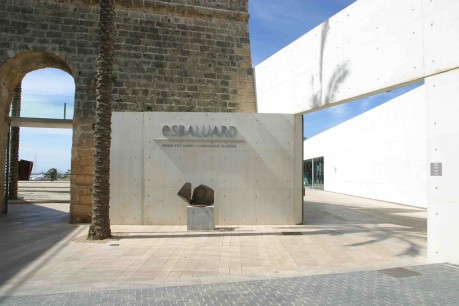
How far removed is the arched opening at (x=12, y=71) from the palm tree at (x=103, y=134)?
4.97 metres

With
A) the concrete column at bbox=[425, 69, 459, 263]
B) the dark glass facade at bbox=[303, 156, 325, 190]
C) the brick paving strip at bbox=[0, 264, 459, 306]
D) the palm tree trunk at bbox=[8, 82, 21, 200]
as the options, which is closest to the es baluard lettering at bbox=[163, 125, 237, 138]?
the concrete column at bbox=[425, 69, 459, 263]

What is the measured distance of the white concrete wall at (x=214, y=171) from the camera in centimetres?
1193

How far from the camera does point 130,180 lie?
39.2 ft

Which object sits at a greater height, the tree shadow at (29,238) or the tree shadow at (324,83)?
the tree shadow at (324,83)

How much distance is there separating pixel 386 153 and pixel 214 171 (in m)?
12.8

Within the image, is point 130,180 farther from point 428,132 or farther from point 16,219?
point 428,132

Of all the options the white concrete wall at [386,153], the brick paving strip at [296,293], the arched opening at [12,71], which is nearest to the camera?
the brick paving strip at [296,293]

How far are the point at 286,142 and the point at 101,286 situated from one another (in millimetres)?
7733

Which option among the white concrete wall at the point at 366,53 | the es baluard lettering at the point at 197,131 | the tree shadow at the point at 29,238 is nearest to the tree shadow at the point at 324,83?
the white concrete wall at the point at 366,53

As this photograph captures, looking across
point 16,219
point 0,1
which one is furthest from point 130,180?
point 0,1

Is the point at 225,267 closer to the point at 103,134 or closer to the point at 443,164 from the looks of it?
the point at 443,164

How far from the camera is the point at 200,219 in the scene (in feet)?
35.6

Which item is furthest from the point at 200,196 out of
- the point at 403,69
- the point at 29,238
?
the point at 403,69

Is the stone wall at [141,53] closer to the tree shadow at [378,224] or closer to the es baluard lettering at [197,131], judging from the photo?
the es baluard lettering at [197,131]
